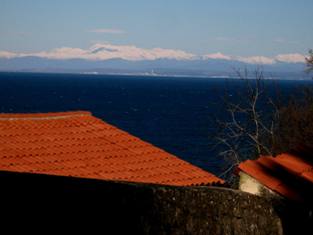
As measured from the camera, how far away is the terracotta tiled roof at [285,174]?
6.62 m

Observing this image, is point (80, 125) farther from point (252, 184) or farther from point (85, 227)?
point (85, 227)

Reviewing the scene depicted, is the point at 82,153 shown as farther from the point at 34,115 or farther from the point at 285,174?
the point at 285,174

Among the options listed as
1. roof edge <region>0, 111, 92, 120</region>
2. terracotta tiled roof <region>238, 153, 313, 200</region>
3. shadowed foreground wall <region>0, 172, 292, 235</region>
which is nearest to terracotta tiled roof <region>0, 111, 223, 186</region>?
roof edge <region>0, 111, 92, 120</region>

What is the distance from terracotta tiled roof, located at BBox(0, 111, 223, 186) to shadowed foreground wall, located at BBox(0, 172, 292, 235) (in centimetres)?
664

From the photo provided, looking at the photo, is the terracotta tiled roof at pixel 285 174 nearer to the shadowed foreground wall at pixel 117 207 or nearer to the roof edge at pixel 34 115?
the shadowed foreground wall at pixel 117 207

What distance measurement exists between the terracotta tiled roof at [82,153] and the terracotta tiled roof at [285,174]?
2.73 meters

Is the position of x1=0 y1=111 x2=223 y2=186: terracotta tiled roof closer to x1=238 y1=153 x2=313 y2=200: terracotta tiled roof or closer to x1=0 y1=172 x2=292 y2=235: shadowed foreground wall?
x1=238 y1=153 x2=313 y2=200: terracotta tiled roof

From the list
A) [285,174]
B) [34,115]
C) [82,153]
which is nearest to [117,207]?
[285,174]

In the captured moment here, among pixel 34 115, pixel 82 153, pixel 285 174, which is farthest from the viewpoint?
pixel 34 115

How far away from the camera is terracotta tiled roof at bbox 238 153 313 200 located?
6.62m

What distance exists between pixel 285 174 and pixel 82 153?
4.75 m

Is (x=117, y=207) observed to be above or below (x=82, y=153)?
above

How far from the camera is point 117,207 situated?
2.56m

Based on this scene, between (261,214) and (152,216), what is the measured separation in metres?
0.87
